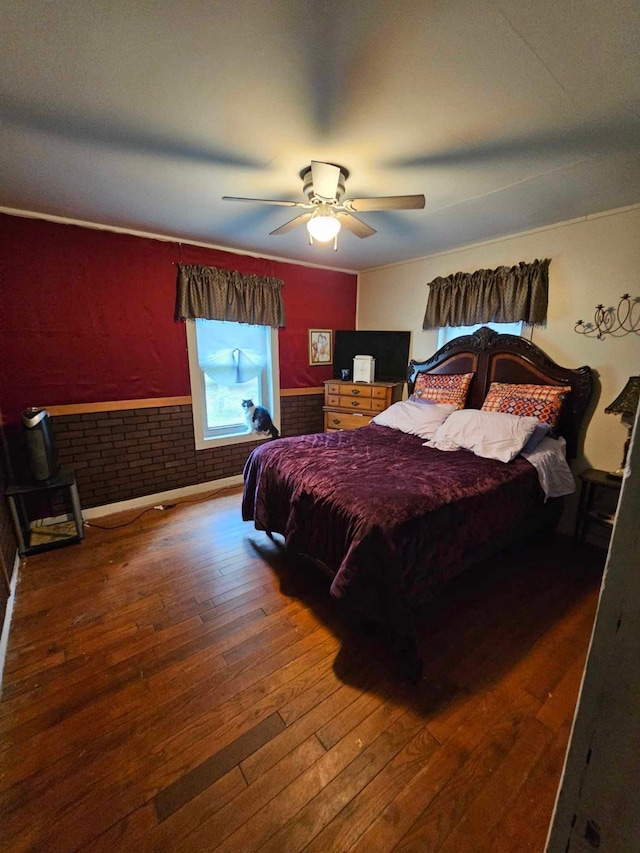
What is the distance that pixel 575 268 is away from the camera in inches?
104

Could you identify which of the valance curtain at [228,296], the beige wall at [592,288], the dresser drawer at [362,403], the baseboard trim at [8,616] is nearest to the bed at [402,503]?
the beige wall at [592,288]

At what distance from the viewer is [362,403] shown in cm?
392

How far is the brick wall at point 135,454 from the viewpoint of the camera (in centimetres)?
290

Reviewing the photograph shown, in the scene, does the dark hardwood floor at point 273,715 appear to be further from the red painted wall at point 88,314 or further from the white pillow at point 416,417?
the red painted wall at point 88,314

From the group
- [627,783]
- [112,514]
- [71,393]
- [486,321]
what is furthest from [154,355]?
[627,783]

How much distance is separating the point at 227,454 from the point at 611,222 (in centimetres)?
388

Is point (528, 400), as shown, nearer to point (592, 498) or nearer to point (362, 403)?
point (592, 498)

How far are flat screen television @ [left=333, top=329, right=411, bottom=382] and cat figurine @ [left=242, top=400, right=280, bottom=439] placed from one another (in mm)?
1258

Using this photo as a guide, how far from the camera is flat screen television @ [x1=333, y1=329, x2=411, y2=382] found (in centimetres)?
401

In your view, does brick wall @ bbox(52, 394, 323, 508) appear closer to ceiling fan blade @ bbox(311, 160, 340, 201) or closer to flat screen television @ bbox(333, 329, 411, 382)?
flat screen television @ bbox(333, 329, 411, 382)

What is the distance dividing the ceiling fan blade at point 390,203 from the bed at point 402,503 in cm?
152

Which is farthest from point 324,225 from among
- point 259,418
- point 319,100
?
point 259,418

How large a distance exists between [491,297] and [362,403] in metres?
1.65

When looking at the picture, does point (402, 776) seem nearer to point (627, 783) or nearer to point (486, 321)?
point (627, 783)
